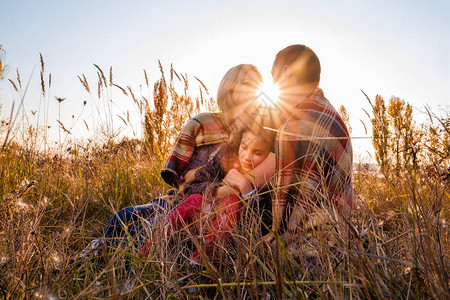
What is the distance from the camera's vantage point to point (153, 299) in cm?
89

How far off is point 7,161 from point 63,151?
108 cm

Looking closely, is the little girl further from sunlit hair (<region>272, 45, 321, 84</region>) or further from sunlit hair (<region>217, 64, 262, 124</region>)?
sunlit hair (<region>272, 45, 321, 84</region>)

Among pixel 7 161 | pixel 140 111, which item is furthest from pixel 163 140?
pixel 7 161

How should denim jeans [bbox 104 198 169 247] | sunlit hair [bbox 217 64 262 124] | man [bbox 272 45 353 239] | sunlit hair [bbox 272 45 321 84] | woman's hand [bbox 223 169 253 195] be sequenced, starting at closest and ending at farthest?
denim jeans [bbox 104 198 169 247] → man [bbox 272 45 353 239] → woman's hand [bbox 223 169 253 195] → sunlit hair [bbox 272 45 321 84] → sunlit hair [bbox 217 64 262 124]

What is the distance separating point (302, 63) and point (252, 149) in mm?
585

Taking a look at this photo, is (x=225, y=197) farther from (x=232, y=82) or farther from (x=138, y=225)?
(x=232, y=82)

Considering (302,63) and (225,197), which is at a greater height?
(302,63)

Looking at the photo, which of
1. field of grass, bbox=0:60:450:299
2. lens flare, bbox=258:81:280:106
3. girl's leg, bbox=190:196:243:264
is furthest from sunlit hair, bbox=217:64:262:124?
field of grass, bbox=0:60:450:299

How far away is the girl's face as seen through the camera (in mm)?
1557

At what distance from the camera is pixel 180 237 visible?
1.35 m

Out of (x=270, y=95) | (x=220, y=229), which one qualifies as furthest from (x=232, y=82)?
(x=220, y=229)

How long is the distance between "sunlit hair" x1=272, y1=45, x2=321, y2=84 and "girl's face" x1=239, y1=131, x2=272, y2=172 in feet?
1.43

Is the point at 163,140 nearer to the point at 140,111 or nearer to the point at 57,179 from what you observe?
the point at 140,111

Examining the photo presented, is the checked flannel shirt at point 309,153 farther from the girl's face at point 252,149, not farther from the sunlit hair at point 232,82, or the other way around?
the sunlit hair at point 232,82
